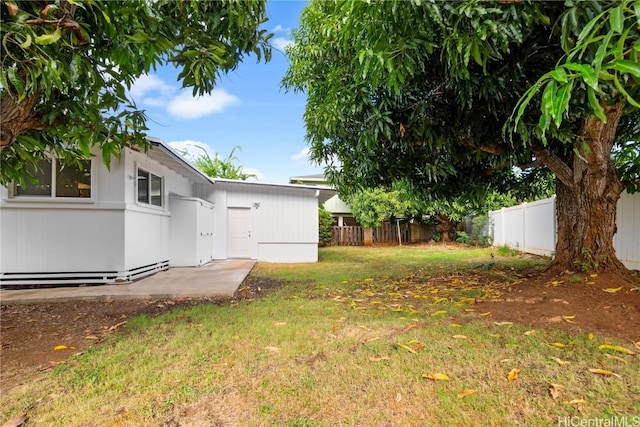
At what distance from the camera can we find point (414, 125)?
4809mm

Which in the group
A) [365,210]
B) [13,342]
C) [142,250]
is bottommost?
[13,342]

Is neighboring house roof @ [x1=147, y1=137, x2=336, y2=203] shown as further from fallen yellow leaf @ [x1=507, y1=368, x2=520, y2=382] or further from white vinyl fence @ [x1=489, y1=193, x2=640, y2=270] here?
white vinyl fence @ [x1=489, y1=193, x2=640, y2=270]

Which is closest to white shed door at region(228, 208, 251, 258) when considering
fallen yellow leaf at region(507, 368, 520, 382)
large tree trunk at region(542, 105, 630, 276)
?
large tree trunk at region(542, 105, 630, 276)

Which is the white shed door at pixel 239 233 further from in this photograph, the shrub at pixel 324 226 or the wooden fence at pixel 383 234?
the wooden fence at pixel 383 234

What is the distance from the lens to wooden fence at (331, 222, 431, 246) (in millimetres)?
20734

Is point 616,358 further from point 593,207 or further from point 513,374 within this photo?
point 593,207

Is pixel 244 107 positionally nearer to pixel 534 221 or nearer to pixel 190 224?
pixel 190 224

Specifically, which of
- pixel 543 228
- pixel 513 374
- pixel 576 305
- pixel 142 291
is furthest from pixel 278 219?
pixel 513 374

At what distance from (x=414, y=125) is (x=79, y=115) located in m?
3.90

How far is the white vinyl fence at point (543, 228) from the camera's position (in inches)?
251

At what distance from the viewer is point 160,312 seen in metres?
4.83

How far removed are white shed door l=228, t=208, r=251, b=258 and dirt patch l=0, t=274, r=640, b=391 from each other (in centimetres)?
683

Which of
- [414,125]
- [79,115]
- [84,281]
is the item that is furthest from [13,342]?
[414,125]

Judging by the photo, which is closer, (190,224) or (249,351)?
(249,351)
